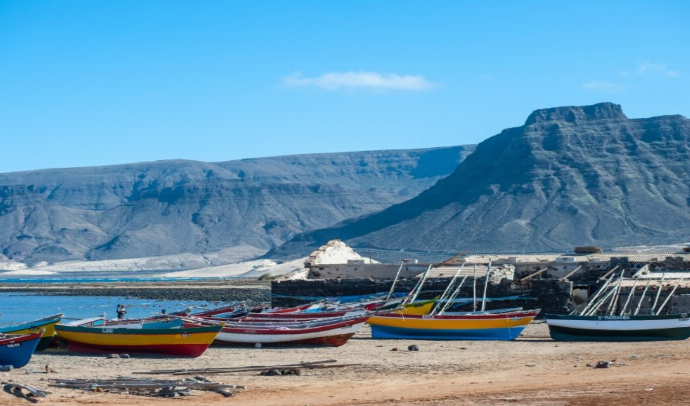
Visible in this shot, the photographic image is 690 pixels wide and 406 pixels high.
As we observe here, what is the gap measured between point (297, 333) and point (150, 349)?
13.5 ft

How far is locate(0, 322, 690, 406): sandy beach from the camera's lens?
19.8 meters

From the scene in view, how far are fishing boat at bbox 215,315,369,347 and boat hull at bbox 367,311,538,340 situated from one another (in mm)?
1946

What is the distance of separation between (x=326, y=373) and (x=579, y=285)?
Result: 18036 millimetres

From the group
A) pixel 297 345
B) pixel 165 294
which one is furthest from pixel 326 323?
pixel 165 294

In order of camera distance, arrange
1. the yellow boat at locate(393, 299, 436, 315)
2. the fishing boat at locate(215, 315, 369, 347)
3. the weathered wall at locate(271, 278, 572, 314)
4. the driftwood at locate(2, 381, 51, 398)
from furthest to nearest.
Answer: the weathered wall at locate(271, 278, 572, 314), the yellow boat at locate(393, 299, 436, 315), the fishing boat at locate(215, 315, 369, 347), the driftwood at locate(2, 381, 51, 398)

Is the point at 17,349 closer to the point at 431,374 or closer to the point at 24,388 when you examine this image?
the point at 24,388

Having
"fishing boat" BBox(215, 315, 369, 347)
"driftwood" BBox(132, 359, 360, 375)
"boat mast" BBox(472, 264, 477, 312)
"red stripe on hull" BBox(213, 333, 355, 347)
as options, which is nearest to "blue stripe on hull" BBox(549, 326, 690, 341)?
"fishing boat" BBox(215, 315, 369, 347)

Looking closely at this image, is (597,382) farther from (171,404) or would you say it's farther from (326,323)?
(326,323)

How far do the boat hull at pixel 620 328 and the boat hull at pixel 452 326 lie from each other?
1.07m

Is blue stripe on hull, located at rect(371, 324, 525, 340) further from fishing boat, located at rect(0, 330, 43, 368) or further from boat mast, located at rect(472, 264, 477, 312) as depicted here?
fishing boat, located at rect(0, 330, 43, 368)

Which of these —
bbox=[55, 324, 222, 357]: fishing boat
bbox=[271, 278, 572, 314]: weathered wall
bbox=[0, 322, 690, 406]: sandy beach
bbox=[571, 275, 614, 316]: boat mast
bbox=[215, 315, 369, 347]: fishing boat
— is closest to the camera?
bbox=[0, 322, 690, 406]: sandy beach

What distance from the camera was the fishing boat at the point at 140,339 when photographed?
90.6 feet

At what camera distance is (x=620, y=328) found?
29516 mm

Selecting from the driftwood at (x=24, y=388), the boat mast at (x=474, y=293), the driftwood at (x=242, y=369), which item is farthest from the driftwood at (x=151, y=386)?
the boat mast at (x=474, y=293)
